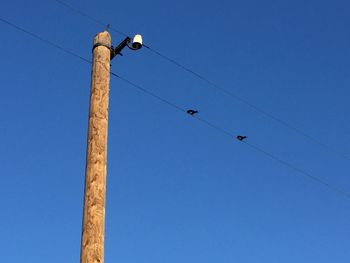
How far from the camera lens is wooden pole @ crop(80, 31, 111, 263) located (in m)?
6.76

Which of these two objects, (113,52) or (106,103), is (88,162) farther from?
(113,52)

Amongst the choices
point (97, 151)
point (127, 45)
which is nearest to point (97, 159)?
point (97, 151)

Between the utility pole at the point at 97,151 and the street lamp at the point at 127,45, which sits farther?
the street lamp at the point at 127,45

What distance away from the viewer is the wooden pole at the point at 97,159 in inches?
266

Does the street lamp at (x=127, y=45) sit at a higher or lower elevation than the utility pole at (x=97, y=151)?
higher

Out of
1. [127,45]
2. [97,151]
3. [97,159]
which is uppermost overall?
[127,45]

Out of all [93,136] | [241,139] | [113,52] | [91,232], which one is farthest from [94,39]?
[241,139]

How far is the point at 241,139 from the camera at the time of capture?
13328 mm

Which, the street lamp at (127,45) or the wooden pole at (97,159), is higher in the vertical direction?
the street lamp at (127,45)

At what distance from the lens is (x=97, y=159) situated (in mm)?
7355

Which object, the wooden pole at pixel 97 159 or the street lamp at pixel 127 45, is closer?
the wooden pole at pixel 97 159

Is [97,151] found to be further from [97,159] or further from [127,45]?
[127,45]

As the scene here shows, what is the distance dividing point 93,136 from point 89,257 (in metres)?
1.65

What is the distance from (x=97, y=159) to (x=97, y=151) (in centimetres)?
12
